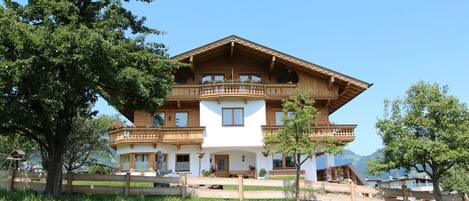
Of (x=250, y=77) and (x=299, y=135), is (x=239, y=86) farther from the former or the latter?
(x=299, y=135)

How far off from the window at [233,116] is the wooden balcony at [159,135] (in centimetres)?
167

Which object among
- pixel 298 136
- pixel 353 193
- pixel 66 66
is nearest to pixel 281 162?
pixel 298 136

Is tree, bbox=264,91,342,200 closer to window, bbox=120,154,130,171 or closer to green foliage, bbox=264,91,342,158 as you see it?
green foliage, bbox=264,91,342,158

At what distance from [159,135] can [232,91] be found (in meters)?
4.85

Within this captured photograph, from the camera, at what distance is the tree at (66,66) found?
13.7m

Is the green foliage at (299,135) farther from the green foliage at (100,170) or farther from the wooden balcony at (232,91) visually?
the green foliage at (100,170)

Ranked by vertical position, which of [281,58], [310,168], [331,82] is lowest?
[310,168]

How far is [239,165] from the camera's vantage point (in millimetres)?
28625

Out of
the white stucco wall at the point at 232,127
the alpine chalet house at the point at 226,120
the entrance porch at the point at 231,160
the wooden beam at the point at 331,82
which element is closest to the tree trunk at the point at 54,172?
the alpine chalet house at the point at 226,120

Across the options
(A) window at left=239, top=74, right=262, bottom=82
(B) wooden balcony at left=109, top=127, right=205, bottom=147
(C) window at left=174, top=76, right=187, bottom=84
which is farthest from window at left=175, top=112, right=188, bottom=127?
(A) window at left=239, top=74, right=262, bottom=82

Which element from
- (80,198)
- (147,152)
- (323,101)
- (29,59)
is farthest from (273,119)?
(29,59)

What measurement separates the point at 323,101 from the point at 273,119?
3.22m

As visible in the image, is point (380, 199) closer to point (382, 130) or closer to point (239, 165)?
point (382, 130)

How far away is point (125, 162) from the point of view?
92.6ft
